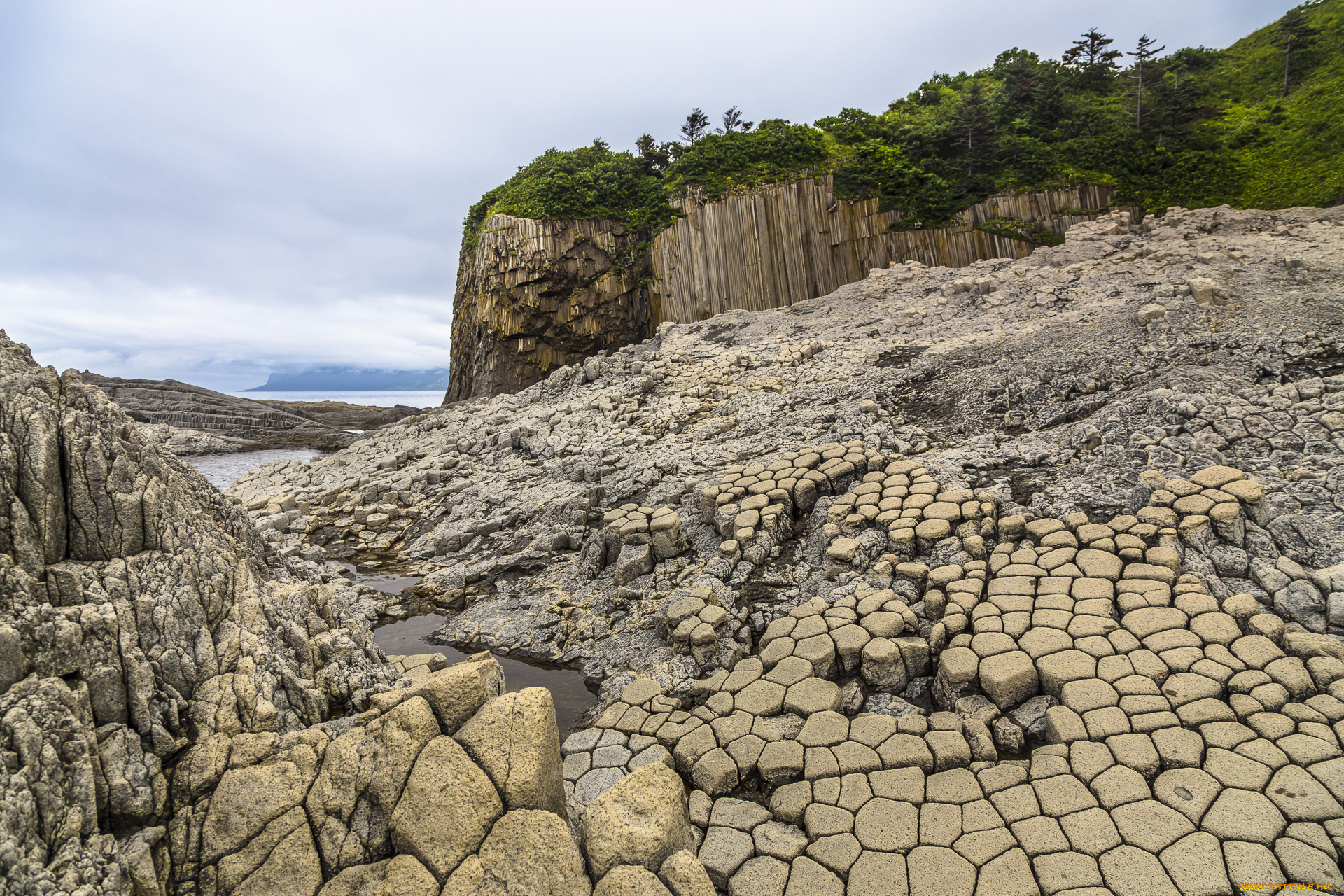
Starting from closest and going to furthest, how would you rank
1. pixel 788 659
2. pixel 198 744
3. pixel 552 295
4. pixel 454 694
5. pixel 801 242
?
1. pixel 198 744
2. pixel 454 694
3. pixel 788 659
4. pixel 801 242
5. pixel 552 295

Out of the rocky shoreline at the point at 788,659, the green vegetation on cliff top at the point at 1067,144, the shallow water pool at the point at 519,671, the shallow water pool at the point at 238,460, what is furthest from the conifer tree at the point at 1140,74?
the shallow water pool at the point at 238,460

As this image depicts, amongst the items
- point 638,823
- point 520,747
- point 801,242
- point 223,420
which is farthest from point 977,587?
point 223,420

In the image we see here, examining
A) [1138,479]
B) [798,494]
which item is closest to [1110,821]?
[1138,479]

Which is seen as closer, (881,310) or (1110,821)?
(1110,821)

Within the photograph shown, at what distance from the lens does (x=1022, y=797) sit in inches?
110

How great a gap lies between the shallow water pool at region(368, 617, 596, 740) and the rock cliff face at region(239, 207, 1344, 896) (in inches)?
7.6

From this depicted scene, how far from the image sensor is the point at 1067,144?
40.8ft

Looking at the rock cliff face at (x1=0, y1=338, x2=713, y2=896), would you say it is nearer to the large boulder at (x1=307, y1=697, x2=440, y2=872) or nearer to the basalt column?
the large boulder at (x1=307, y1=697, x2=440, y2=872)

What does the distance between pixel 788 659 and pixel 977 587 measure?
1.44 metres

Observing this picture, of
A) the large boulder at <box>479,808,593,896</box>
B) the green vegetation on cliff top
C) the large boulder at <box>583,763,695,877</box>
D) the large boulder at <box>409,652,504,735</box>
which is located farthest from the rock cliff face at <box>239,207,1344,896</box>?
the green vegetation on cliff top

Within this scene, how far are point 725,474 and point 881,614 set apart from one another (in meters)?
2.92

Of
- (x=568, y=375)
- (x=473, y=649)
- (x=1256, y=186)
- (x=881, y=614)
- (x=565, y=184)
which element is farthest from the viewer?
(x=565, y=184)

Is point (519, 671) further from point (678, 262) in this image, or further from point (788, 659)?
point (678, 262)

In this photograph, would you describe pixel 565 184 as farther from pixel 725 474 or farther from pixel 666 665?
pixel 666 665
